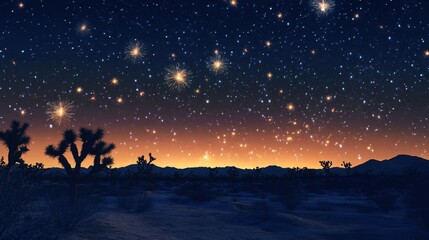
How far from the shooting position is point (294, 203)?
69.4 feet

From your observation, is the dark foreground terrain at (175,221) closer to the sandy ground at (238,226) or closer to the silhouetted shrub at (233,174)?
the sandy ground at (238,226)

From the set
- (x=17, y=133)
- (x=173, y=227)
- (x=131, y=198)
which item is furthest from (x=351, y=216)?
(x=17, y=133)

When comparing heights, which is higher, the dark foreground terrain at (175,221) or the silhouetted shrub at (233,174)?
the silhouetted shrub at (233,174)

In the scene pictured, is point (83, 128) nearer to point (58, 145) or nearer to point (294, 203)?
point (58, 145)

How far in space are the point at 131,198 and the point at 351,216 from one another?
10.6 meters

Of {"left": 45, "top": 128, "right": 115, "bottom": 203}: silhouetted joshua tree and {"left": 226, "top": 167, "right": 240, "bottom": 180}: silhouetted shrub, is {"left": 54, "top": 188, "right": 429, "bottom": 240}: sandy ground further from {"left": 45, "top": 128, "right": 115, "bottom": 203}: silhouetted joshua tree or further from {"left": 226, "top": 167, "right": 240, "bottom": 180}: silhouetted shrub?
{"left": 226, "top": 167, "right": 240, "bottom": 180}: silhouetted shrub

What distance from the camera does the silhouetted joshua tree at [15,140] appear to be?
25547 millimetres

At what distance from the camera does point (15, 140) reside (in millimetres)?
25625

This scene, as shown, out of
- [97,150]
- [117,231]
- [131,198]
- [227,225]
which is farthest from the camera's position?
[97,150]

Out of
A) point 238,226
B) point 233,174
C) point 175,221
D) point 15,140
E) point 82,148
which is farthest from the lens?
point 233,174

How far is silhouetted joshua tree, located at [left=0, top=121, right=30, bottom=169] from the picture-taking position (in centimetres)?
2555

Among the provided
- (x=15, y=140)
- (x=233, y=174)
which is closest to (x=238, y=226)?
(x=15, y=140)

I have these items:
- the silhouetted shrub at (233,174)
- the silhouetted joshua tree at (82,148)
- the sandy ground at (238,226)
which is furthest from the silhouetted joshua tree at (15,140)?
the silhouetted shrub at (233,174)

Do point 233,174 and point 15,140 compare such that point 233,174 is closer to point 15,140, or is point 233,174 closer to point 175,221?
point 15,140
